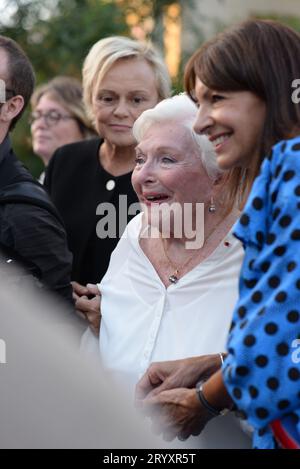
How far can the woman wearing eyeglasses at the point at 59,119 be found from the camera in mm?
6215

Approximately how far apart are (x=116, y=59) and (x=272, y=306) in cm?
265

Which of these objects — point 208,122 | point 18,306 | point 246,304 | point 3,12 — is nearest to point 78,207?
point 208,122

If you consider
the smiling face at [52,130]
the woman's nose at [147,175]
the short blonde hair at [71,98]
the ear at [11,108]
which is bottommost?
the smiling face at [52,130]

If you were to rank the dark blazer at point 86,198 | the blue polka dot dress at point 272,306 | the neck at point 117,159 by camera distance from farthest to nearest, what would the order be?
the neck at point 117,159 → the dark blazer at point 86,198 → the blue polka dot dress at point 272,306

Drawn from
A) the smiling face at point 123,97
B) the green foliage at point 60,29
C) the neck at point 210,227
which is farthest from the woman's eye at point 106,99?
the green foliage at point 60,29

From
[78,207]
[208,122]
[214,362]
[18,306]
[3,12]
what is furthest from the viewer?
[3,12]

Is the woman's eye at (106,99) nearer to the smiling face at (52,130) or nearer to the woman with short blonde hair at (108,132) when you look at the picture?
the woman with short blonde hair at (108,132)

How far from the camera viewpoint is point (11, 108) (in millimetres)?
3941

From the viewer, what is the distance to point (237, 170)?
3.00 meters

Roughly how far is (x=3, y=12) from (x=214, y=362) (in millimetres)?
6547

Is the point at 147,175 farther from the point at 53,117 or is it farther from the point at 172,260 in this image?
the point at 53,117

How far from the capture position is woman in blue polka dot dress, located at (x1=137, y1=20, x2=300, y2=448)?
2156 mm

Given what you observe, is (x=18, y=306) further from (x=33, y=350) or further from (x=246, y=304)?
(x=246, y=304)

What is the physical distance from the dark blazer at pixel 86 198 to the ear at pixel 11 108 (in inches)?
25.6
